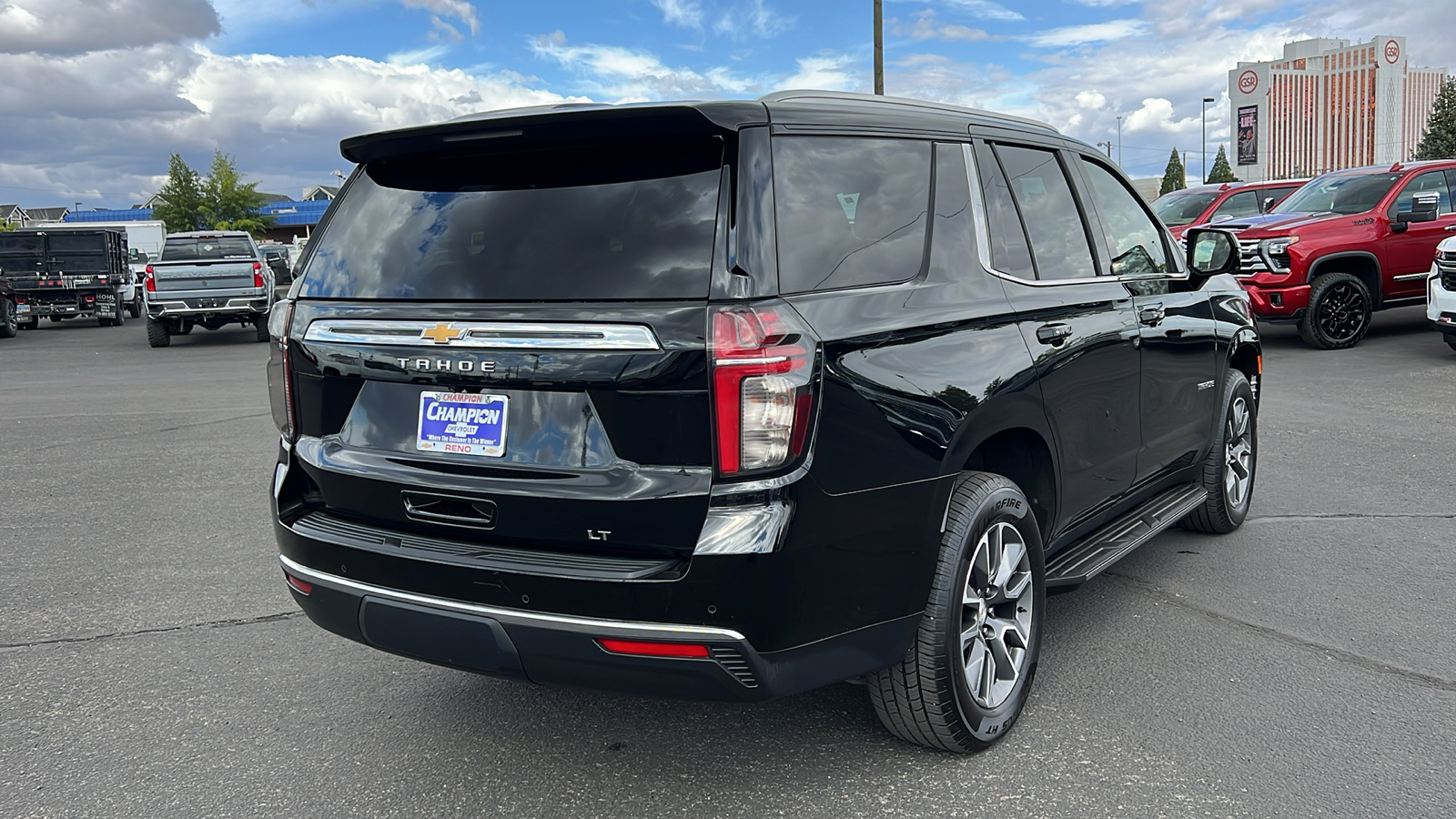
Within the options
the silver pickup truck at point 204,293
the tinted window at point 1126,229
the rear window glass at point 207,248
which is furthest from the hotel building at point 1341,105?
the tinted window at point 1126,229

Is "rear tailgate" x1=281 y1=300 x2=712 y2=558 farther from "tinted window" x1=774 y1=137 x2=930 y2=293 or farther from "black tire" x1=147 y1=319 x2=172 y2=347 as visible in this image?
"black tire" x1=147 y1=319 x2=172 y2=347

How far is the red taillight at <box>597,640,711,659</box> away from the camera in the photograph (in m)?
2.61

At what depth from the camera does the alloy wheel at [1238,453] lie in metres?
5.34

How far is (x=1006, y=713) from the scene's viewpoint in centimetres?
331

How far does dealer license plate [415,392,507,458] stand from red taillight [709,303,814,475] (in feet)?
1.87

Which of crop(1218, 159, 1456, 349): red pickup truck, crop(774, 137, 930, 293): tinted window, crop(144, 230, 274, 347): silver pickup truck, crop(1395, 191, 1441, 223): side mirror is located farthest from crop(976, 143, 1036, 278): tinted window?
crop(144, 230, 274, 347): silver pickup truck

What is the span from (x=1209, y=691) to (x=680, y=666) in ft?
6.35

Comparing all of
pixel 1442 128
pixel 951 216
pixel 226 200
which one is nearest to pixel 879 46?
pixel 951 216

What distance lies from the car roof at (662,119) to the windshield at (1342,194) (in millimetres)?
11704

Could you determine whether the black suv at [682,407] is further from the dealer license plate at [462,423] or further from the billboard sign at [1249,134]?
the billboard sign at [1249,134]

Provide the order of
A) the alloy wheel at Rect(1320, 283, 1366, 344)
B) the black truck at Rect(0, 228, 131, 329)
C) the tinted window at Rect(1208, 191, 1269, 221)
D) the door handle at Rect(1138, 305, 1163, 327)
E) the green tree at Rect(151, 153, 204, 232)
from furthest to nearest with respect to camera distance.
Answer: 1. the green tree at Rect(151, 153, 204, 232)
2. the black truck at Rect(0, 228, 131, 329)
3. the tinted window at Rect(1208, 191, 1269, 221)
4. the alloy wheel at Rect(1320, 283, 1366, 344)
5. the door handle at Rect(1138, 305, 1163, 327)

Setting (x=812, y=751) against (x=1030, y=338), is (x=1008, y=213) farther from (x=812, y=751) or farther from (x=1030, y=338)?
(x=812, y=751)

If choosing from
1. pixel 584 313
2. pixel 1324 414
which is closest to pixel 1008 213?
pixel 584 313

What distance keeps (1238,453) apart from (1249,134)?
312 ft
